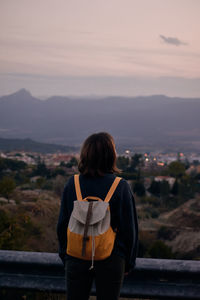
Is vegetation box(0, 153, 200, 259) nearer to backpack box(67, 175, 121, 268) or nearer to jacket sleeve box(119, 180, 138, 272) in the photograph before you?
jacket sleeve box(119, 180, 138, 272)

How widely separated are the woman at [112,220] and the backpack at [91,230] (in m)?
0.06

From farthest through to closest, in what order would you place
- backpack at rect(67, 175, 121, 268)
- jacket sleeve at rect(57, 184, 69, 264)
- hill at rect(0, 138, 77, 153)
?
hill at rect(0, 138, 77, 153), jacket sleeve at rect(57, 184, 69, 264), backpack at rect(67, 175, 121, 268)

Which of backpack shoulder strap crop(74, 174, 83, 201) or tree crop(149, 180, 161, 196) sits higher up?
backpack shoulder strap crop(74, 174, 83, 201)

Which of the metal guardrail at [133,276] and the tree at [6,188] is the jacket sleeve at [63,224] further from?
the tree at [6,188]

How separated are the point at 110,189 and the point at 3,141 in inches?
4068

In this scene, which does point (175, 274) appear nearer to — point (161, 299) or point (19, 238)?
point (161, 299)

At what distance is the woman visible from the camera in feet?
6.56

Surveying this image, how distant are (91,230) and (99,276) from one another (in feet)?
0.97

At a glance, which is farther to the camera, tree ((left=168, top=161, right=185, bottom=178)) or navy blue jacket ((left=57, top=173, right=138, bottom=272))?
tree ((left=168, top=161, right=185, bottom=178))

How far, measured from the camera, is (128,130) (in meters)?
175

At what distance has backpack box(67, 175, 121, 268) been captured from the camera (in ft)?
6.39

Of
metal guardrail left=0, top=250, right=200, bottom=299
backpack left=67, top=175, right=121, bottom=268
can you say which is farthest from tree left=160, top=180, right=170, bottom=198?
backpack left=67, top=175, right=121, bottom=268

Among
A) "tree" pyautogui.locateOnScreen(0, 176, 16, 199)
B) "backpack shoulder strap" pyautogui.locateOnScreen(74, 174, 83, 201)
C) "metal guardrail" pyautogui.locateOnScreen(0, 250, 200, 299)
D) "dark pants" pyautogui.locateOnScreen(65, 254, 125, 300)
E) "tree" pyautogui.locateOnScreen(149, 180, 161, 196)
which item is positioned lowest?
"tree" pyautogui.locateOnScreen(149, 180, 161, 196)

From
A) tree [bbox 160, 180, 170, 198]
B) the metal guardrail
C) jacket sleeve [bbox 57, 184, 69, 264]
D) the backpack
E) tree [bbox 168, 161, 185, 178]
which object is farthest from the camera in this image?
tree [bbox 168, 161, 185, 178]
